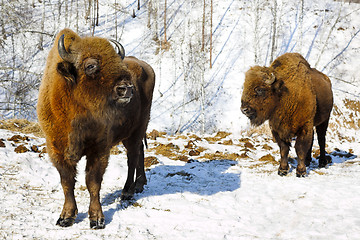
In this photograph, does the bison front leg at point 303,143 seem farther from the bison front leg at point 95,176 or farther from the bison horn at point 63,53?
the bison horn at point 63,53

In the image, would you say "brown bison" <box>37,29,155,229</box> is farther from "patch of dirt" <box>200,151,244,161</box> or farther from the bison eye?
"patch of dirt" <box>200,151,244,161</box>

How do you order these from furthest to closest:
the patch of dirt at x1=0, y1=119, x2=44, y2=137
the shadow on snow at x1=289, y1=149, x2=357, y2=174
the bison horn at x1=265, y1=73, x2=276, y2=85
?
1. the patch of dirt at x1=0, y1=119, x2=44, y2=137
2. the shadow on snow at x1=289, y1=149, x2=357, y2=174
3. the bison horn at x1=265, y1=73, x2=276, y2=85

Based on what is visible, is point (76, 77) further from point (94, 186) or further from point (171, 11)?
point (171, 11)

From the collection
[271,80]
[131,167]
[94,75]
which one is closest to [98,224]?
[131,167]

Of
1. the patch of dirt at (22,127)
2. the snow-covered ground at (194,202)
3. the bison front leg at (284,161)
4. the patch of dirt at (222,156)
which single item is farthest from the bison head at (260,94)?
the patch of dirt at (22,127)

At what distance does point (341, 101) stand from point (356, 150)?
10.9 metres

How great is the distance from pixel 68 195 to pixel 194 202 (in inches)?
77.8

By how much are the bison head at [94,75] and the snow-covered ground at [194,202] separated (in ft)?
5.15

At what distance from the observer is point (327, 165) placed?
7.88 m

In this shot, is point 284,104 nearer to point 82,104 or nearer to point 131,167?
point 131,167

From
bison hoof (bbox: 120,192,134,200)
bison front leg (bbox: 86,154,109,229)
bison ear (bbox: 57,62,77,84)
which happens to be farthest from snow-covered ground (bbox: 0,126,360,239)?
bison ear (bbox: 57,62,77,84)

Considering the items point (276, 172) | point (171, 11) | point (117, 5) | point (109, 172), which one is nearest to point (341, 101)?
point (276, 172)

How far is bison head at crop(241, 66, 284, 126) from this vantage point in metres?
6.63

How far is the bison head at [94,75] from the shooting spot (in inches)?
136
